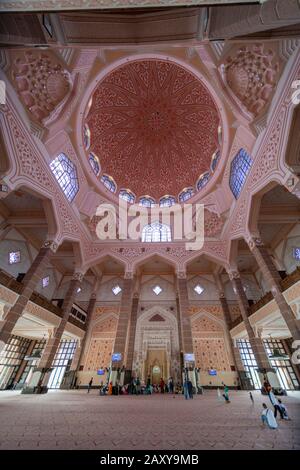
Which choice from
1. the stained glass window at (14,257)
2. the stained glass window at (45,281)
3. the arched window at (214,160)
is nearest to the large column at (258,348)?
the arched window at (214,160)

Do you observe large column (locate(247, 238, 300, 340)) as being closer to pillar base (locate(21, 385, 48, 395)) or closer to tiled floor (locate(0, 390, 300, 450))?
tiled floor (locate(0, 390, 300, 450))

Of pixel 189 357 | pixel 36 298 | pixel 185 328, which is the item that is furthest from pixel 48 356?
pixel 185 328

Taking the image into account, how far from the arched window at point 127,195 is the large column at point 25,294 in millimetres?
8113

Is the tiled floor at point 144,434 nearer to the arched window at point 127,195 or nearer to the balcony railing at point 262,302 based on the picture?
the balcony railing at point 262,302

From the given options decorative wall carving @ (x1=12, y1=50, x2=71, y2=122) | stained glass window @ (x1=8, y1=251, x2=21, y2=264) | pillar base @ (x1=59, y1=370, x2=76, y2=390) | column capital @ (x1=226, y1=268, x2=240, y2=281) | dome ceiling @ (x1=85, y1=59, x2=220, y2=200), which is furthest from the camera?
pillar base @ (x1=59, y1=370, x2=76, y2=390)

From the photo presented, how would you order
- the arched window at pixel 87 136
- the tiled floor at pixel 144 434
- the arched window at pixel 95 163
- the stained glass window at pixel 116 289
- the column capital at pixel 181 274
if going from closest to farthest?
the tiled floor at pixel 144 434 → the arched window at pixel 87 136 → the column capital at pixel 181 274 → the arched window at pixel 95 163 → the stained glass window at pixel 116 289

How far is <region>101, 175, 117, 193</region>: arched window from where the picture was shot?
17.8 meters

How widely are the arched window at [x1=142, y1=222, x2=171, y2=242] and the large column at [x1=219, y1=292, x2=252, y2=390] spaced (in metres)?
6.94

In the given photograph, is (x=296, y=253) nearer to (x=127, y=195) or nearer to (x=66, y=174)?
(x=127, y=195)

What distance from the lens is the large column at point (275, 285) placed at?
871cm

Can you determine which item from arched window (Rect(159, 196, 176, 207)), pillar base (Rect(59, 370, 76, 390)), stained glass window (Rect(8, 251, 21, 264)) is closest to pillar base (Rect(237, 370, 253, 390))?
pillar base (Rect(59, 370, 76, 390))

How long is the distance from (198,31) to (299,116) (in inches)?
224

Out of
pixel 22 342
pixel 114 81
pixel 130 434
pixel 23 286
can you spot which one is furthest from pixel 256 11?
pixel 22 342

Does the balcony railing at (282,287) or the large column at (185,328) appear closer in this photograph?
the balcony railing at (282,287)
